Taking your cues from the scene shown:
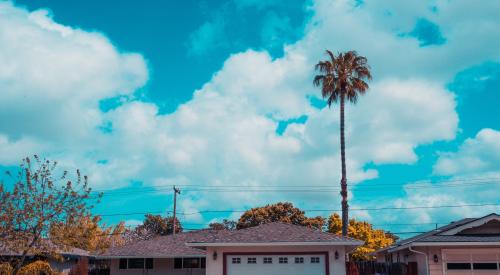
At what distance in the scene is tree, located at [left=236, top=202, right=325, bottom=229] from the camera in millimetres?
64312

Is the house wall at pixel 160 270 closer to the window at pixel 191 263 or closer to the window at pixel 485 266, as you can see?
the window at pixel 191 263

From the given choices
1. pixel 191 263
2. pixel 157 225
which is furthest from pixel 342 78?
pixel 157 225

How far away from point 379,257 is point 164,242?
1741cm

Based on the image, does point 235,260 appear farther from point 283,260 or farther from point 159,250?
point 159,250

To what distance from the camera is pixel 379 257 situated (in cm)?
4625

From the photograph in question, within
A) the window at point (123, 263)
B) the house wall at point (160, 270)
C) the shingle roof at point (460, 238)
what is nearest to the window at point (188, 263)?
the house wall at point (160, 270)

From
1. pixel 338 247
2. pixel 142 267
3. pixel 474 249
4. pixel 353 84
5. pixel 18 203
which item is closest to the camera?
pixel 18 203

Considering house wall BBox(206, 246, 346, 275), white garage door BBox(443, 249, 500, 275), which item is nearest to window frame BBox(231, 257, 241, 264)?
house wall BBox(206, 246, 346, 275)

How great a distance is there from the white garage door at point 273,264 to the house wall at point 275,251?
0.32 metres

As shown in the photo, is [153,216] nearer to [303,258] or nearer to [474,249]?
→ [303,258]

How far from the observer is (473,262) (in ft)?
90.6

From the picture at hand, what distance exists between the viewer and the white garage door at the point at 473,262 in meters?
27.5

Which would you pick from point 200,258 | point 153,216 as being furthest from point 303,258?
point 153,216

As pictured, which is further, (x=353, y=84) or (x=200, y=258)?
(x=353, y=84)
